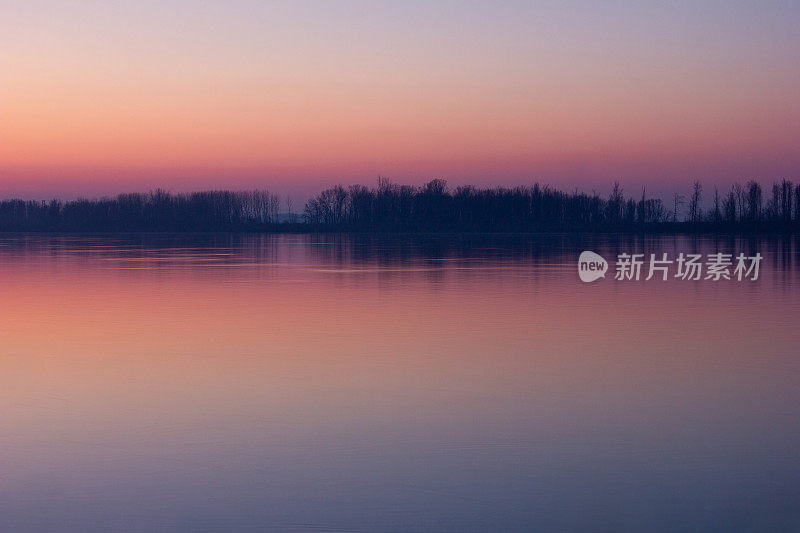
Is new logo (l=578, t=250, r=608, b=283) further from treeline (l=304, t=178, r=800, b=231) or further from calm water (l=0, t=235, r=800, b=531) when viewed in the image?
treeline (l=304, t=178, r=800, b=231)

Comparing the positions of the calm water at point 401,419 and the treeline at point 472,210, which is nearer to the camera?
the calm water at point 401,419

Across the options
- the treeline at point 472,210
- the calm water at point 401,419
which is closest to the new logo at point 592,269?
the calm water at point 401,419

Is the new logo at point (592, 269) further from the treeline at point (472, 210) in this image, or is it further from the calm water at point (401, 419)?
the treeline at point (472, 210)

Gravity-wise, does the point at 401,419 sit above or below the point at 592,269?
below

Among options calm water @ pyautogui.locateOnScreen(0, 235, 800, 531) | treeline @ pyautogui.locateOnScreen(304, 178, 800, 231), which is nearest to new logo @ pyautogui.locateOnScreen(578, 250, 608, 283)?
calm water @ pyautogui.locateOnScreen(0, 235, 800, 531)

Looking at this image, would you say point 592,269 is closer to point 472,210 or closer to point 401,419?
point 401,419

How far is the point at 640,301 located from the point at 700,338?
4.38 metres

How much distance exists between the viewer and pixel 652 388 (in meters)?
7.81

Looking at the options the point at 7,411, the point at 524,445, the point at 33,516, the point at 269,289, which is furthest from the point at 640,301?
the point at 33,516

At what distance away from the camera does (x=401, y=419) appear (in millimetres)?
6684

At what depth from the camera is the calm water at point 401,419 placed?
4832 mm

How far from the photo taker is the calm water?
483cm

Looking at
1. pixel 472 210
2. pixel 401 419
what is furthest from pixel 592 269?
pixel 472 210

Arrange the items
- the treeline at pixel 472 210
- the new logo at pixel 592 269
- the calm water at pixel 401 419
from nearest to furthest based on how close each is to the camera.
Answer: the calm water at pixel 401 419 < the new logo at pixel 592 269 < the treeline at pixel 472 210
